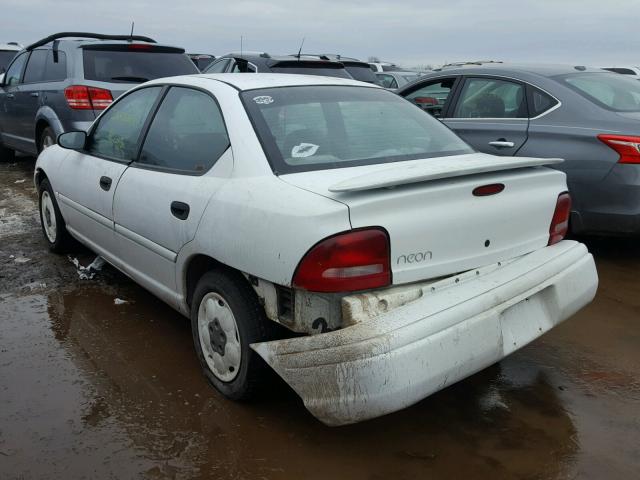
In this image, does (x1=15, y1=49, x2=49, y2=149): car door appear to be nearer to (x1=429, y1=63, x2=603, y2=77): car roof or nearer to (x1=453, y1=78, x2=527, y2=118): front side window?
(x1=429, y1=63, x2=603, y2=77): car roof

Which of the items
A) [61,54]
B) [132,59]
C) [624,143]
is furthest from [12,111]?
[624,143]

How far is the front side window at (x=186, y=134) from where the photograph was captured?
324 cm

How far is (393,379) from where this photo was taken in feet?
7.57

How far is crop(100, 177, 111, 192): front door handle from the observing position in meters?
3.98

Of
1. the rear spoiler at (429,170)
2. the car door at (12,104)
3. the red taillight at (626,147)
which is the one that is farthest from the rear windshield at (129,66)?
the rear spoiler at (429,170)

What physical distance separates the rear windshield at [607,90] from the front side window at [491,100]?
1.28 ft

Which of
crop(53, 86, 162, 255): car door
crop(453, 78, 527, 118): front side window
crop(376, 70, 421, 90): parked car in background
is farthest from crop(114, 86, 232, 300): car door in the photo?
crop(376, 70, 421, 90): parked car in background

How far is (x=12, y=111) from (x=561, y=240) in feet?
26.4

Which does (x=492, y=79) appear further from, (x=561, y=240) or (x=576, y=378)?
(x=576, y=378)

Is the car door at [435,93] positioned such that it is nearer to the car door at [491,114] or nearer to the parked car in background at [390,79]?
the car door at [491,114]

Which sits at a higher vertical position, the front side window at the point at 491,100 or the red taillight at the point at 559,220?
the front side window at the point at 491,100

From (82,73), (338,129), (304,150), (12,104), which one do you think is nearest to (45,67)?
(82,73)

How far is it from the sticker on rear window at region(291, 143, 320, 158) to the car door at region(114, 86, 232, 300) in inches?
12.4

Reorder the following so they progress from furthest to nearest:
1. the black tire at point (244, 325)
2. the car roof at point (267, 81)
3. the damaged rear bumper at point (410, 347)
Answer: the car roof at point (267, 81)
the black tire at point (244, 325)
the damaged rear bumper at point (410, 347)
